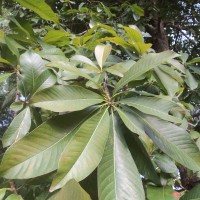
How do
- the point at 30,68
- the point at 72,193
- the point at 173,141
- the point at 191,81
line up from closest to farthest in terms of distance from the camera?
the point at 72,193
the point at 173,141
the point at 30,68
the point at 191,81

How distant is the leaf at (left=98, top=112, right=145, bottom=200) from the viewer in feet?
1.46

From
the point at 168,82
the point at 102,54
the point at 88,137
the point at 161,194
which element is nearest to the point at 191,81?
the point at 168,82

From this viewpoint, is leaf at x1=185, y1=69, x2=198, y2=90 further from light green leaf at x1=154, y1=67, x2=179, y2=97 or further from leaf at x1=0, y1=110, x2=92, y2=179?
leaf at x1=0, y1=110, x2=92, y2=179

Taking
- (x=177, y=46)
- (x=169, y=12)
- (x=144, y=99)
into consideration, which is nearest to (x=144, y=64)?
(x=144, y=99)

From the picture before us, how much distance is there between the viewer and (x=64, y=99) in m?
0.54

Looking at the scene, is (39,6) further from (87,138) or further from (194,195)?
(194,195)

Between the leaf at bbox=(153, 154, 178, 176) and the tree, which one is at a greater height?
the tree

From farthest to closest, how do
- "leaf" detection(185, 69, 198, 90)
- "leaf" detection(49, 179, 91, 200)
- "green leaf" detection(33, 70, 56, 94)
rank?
"leaf" detection(185, 69, 198, 90), "green leaf" detection(33, 70, 56, 94), "leaf" detection(49, 179, 91, 200)

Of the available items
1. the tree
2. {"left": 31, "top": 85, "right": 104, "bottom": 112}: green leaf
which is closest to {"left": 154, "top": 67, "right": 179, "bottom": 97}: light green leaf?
the tree

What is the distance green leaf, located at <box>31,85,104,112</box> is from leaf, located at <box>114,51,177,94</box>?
0.07 metres

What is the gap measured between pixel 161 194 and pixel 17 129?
332 millimetres

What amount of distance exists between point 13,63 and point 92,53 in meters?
0.28

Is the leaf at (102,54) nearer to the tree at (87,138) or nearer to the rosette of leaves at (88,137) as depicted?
the tree at (87,138)

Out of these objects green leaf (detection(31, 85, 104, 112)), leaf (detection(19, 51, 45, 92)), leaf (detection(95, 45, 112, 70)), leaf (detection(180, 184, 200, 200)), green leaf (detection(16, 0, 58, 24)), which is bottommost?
leaf (detection(180, 184, 200, 200))
